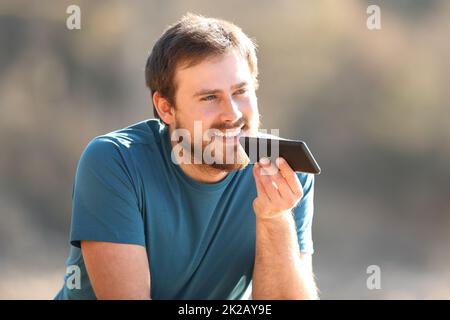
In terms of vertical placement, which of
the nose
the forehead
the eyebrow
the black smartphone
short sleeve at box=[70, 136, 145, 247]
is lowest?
short sleeve at box=[70, 136, 145, 247]

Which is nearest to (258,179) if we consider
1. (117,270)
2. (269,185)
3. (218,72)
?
(269,185)

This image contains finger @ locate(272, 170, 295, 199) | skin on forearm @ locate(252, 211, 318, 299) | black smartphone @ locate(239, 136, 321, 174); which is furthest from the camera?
skin on forearm @ locate(252, 211, 318, 299)

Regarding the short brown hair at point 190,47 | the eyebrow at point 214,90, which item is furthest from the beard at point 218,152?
the short brown hair at point 190,47

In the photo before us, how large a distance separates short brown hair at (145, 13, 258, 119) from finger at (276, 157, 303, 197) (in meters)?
0.47

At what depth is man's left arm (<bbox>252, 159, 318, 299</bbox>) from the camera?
8.57 feet

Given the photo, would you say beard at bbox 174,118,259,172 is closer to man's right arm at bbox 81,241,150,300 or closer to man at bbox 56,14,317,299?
man at bbox 56,14,317,299

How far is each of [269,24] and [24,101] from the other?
197cm

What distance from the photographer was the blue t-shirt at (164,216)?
256 cm

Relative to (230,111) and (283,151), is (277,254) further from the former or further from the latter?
(230,111)

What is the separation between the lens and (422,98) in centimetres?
635

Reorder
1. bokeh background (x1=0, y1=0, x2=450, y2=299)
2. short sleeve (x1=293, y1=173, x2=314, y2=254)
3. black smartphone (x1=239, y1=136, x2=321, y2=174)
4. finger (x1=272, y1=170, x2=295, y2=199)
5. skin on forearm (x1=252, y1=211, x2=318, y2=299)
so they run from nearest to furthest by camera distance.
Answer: black smartphone (x1=239, y1=136, x2=321, y2=174) → finger (x1=272, y1=170, x2=295, y2=199) → skin on forearm (x1=252, y1=211, x2=318, y2=299) → short sleeve (x1=293, y1=173, x2=314, y2=254) → bokeh background (x1=0, y1=0, x2=450, y2=299)

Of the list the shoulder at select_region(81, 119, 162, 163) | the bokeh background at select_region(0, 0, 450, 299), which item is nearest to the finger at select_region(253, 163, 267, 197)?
the shoulder at select_region(81, 119, 162, 163)

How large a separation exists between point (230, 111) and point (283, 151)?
11.5 inches

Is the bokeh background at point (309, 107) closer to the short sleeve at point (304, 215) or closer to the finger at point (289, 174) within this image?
the short sleeve at point (304, 215)
